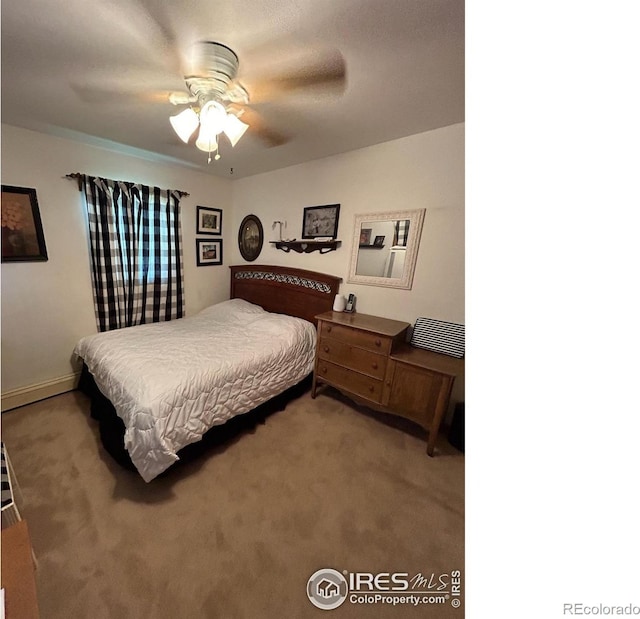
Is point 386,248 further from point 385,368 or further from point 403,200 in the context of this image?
point 385,368

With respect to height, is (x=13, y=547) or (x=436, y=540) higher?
(x=13, y=547)

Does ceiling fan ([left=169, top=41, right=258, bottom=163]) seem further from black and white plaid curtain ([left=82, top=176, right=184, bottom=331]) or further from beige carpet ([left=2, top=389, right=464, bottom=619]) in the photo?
beige carpet ([left=2, top=389, right=464, bottom=619])

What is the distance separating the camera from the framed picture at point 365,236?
93.4 inches

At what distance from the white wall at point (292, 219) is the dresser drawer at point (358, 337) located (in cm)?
43

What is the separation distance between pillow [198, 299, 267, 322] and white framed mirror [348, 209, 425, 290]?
114 centimetres

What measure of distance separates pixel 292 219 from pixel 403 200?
1.25 meters

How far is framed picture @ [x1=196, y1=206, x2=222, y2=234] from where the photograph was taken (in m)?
3.16

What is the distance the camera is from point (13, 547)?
662 millimetres

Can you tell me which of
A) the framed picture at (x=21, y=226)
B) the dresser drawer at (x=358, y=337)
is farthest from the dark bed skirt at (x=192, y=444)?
the framed picture at (x=21, y=226)

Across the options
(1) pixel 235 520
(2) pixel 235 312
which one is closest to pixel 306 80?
(2) pixel 235 312
